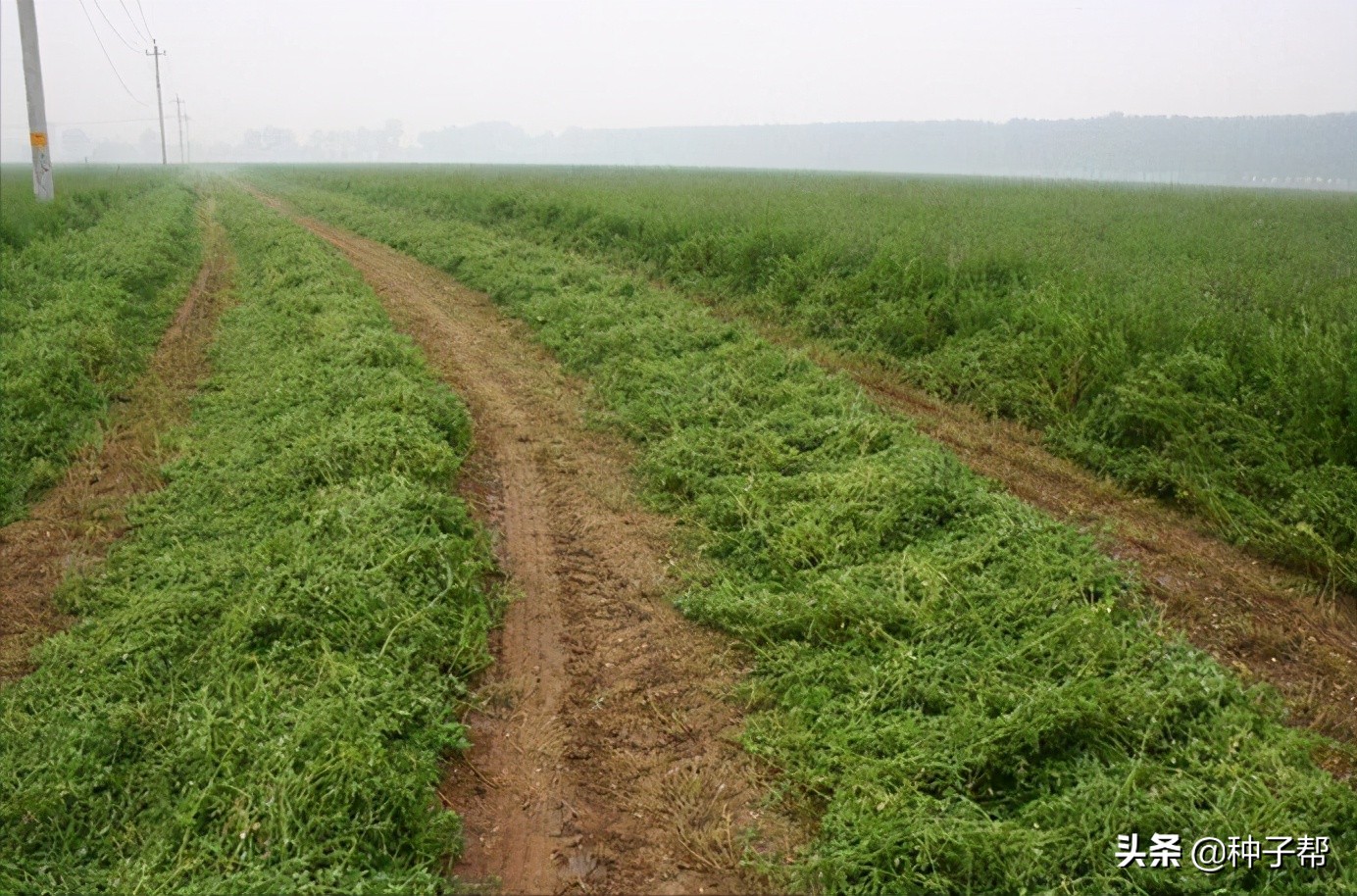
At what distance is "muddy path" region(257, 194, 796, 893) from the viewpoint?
Result: 351 cm

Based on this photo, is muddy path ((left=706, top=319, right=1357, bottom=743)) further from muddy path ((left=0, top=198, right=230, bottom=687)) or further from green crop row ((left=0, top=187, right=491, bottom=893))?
muddy path ((left=0, top=198, right=230, bottom=687))

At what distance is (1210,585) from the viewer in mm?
5141

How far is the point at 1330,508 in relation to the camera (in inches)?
214

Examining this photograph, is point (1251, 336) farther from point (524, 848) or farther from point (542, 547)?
point (524, 848)

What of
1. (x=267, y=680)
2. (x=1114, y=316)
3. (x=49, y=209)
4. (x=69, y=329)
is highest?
(x=49, y=209)

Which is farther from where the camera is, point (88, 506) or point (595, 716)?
point (88, 506)

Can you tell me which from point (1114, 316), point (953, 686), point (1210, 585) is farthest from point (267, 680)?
point (1114, 316)

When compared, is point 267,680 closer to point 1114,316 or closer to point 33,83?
point 1114,316

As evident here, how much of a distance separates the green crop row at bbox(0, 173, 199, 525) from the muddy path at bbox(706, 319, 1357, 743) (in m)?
7.95

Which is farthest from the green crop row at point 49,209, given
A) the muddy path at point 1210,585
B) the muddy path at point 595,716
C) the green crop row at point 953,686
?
the muddy path at point 1210,585

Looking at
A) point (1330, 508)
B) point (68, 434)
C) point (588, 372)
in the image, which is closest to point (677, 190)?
point (588, 372)

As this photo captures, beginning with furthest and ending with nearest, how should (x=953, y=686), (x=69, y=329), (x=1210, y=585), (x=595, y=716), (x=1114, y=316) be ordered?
(x=69, y=329)
(x=1114, y=316)
(x=1210, y=585)
(x=595, y=716)
(x=953, y=686)

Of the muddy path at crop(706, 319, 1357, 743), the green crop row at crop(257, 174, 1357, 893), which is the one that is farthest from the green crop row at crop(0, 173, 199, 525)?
the muddy path at crop(706, 319, 1357, 743)

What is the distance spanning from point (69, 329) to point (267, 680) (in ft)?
26.0
